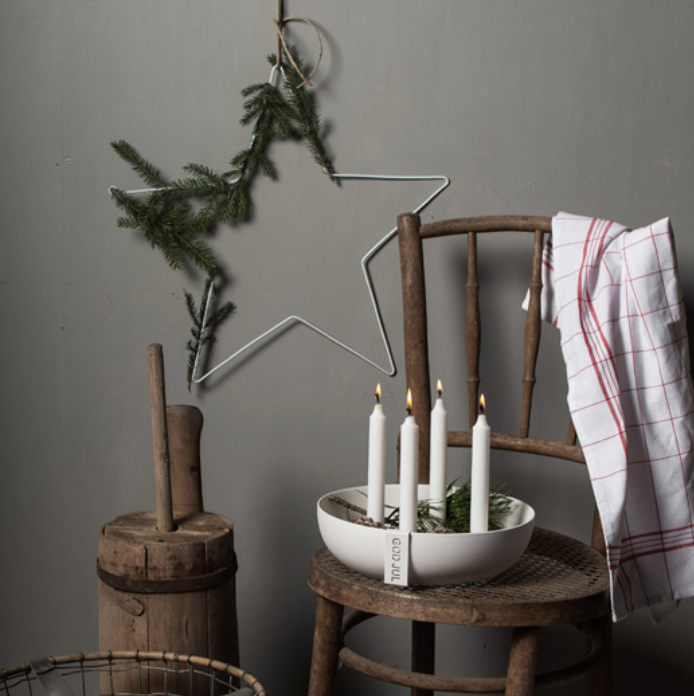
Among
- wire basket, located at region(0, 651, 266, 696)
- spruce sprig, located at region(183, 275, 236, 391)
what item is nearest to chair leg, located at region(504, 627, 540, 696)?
wire basket, located at region(0, 651, 266, 696)

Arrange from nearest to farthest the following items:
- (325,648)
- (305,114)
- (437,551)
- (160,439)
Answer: (437,551) → (325,648) → (160,439) → (305,114)

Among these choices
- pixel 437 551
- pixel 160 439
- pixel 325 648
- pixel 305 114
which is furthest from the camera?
pixel 305 114

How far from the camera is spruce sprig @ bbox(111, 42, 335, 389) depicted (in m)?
1.32

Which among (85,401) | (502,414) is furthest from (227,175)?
(502,414)

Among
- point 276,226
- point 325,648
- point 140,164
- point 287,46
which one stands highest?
point 287,46

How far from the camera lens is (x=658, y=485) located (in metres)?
1.02

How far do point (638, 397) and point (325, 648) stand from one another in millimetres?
462

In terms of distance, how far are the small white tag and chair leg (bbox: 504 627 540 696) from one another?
131 mm

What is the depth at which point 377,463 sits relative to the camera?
95 cm

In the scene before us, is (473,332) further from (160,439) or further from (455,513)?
(160,439)

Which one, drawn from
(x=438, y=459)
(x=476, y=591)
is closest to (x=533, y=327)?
(x=438, y=459)

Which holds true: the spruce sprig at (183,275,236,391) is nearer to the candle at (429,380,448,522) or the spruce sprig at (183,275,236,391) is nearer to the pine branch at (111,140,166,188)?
the pine branch at (111,140,166,188)

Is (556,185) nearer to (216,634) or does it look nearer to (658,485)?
(658,485)

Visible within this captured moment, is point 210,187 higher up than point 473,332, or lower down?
higher up
